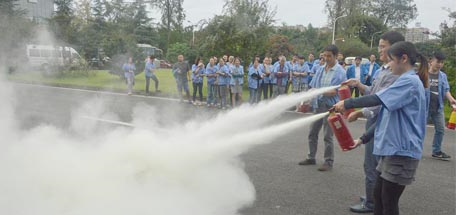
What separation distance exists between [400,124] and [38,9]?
5.21m

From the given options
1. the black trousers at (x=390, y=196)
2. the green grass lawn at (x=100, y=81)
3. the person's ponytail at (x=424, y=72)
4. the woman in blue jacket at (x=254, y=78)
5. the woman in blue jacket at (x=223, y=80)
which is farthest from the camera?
the woman in blue jacket at (x=223, y=80)

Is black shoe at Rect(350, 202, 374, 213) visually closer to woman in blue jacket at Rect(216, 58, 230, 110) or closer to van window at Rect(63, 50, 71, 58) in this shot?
van window at Rect(63, 50, 71, 58)

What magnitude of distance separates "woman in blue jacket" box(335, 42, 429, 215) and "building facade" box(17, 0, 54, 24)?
4.69m

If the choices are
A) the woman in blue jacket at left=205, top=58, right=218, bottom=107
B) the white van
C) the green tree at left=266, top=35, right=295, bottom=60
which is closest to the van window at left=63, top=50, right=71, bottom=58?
the white van

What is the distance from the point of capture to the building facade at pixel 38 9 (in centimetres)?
549

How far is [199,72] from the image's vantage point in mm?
14734

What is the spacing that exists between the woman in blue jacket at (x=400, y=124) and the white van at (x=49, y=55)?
15.6 ft

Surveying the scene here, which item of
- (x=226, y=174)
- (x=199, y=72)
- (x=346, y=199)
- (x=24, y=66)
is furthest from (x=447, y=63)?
(x=24, y=66)

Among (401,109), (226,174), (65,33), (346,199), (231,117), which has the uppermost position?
(65,33)

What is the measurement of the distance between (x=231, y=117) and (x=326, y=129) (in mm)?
1734

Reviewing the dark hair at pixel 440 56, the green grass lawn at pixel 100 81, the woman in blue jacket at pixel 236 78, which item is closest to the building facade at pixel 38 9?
the green grass lawn at pixel 100 81

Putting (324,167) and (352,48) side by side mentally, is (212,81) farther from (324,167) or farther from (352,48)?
(352,48)

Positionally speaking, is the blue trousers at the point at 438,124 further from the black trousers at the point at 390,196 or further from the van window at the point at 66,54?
the van window at the point at 66,54

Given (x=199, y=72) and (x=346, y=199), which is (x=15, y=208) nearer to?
(x=346, y=199)
